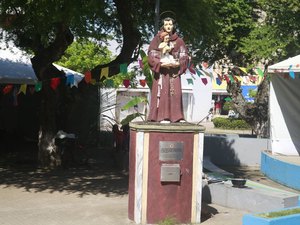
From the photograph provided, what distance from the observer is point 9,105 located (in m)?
21.4

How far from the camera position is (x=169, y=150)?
8.62m

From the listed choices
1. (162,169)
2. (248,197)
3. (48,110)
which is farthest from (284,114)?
(162,169)

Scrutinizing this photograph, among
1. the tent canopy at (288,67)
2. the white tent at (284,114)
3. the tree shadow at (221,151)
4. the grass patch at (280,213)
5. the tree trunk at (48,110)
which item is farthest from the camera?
the tree shadow at (221,151)

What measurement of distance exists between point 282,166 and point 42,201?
6.42 metres

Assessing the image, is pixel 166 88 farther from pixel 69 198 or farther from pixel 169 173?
pixel 69 198

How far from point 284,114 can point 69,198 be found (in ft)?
24.5

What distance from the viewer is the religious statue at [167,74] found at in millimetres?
8938

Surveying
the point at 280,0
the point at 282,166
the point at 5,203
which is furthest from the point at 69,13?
the point at 280,0

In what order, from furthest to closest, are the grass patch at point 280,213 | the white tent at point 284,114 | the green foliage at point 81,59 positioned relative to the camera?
1. the green foliage at point 81,59
2. the white tent at point 284,114
3. the grass patch at point 280,213

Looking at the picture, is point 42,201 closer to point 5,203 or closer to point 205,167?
point 5,203

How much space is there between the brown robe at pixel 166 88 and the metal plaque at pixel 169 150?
0.51 meters

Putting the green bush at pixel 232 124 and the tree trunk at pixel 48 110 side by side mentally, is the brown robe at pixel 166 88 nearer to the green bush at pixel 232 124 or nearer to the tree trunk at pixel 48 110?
the tree trunk at pixel 48 110

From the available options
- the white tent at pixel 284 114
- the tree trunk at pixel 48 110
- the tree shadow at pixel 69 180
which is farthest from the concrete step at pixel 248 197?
the tree trunk at pixel 48 110

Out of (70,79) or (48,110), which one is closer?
(70,79)
